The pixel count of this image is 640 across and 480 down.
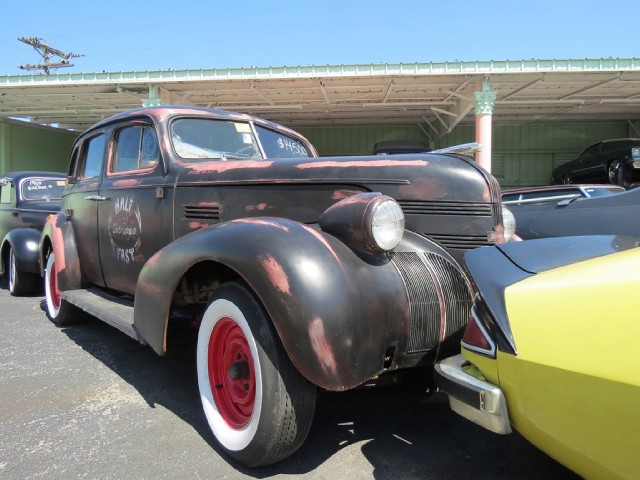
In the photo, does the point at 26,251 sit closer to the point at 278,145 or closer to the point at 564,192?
the point at 278,145

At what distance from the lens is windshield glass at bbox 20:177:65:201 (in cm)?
720

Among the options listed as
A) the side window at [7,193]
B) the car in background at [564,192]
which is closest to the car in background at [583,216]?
the car in background at [564,192]

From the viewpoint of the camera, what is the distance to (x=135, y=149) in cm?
357

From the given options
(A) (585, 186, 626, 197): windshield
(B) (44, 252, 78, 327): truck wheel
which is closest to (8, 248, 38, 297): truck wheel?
(B) (44, 252, 78, 327): truck wheel

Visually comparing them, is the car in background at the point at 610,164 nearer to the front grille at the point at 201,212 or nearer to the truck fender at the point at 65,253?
the front grille at the point at 201,212

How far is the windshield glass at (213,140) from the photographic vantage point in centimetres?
328

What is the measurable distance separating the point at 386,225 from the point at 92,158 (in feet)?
10.6

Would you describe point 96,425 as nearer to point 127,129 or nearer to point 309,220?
point 309,220

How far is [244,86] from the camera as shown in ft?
40.4

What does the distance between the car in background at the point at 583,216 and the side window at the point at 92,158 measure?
16.1 ft

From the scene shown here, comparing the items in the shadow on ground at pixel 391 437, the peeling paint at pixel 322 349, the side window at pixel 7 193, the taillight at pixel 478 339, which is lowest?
the shadow on ground at pixel 391 437

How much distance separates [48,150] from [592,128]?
2157 cm

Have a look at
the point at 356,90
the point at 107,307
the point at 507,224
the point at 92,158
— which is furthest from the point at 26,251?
the point at 356,90

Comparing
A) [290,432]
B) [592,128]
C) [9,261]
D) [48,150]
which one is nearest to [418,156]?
[290,432]
